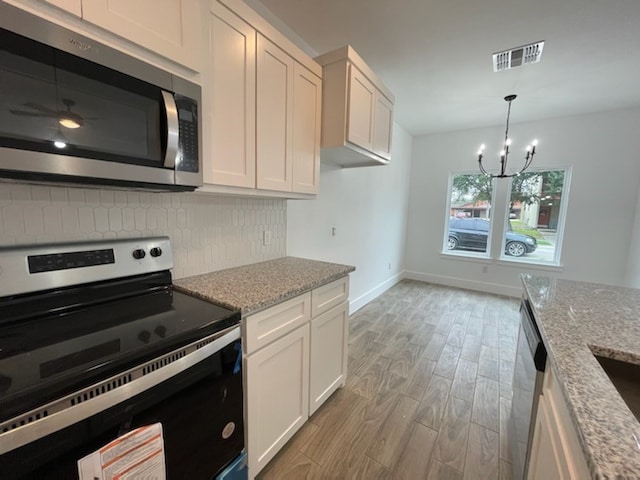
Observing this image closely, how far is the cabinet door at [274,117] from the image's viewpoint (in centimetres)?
148

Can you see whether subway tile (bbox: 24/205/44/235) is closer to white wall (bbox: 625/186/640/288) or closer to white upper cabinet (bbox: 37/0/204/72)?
white upper cabinet (bbox: 37/0/204/72)

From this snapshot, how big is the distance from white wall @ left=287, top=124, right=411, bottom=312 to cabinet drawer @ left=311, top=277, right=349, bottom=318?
640mm

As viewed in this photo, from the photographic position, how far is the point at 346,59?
5.91ft

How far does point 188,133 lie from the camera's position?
1.13 metres

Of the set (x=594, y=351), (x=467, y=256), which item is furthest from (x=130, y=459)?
(x=467, y=256)

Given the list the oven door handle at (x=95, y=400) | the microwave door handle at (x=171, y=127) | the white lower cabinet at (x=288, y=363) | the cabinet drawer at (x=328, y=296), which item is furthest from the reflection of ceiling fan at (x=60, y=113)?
the cabinet drawer at (x=328, y=296)

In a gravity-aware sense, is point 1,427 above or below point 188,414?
above

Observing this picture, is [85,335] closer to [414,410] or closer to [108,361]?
[108,361]

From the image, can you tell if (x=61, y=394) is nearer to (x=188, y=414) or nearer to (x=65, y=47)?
(x=188, y=414)

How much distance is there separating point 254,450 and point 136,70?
5.46ft

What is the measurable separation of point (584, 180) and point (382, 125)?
344cm

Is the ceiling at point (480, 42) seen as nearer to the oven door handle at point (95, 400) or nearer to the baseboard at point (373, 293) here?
the oven door handle at point (95, 400)

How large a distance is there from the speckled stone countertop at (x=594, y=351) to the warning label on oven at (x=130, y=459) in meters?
1.07

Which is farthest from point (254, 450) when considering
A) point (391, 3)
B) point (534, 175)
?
point (534, 175)
